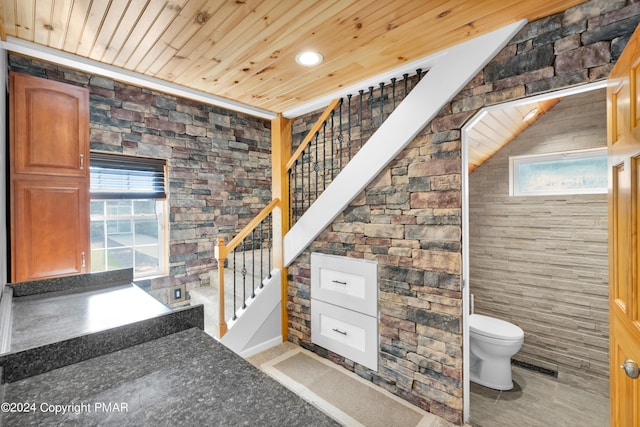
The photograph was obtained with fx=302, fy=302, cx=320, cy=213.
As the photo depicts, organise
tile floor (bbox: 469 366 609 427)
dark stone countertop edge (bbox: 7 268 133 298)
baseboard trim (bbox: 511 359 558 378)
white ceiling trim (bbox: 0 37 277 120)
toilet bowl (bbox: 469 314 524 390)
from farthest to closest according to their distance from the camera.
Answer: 1. baseboard trim (bbox: 511 359 558 378)
2. toilet bowl (bbox: 469 314 524 390)
3. tile floor (bbox: 469 366 609 427)
4. white ceiling trim (bbox: 0 37 277 120)
5. dark stone countertop edge (bbox: 7 268 133 298)

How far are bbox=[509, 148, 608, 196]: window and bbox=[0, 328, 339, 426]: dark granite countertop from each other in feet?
10.5

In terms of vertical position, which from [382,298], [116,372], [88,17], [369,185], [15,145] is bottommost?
[382,298]

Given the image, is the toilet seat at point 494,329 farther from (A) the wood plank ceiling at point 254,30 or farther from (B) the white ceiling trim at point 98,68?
(B) the white ceiling trim at point 98,68

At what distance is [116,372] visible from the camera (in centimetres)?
102

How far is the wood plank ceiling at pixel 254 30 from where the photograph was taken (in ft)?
5.02

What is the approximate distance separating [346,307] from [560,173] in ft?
7.94

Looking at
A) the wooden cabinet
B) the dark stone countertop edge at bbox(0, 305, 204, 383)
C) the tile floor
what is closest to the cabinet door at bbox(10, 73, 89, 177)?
the wooden cabinet

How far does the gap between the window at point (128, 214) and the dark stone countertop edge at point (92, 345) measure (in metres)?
2.36

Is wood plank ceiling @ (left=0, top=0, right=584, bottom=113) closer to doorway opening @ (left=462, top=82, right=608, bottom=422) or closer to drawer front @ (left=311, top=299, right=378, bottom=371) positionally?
doorway opening @ (left=462, top=82, right=608, bottom=422)

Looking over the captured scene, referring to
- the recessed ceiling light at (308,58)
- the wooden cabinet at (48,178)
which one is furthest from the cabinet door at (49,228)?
the recessed ceiling light at (308,58)

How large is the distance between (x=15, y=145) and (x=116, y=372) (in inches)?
64.5

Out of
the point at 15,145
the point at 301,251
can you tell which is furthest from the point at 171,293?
the point at 15,145

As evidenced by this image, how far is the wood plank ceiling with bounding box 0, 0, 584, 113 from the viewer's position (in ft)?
5.02

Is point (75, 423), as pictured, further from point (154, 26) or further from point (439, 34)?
point (439, 34)
